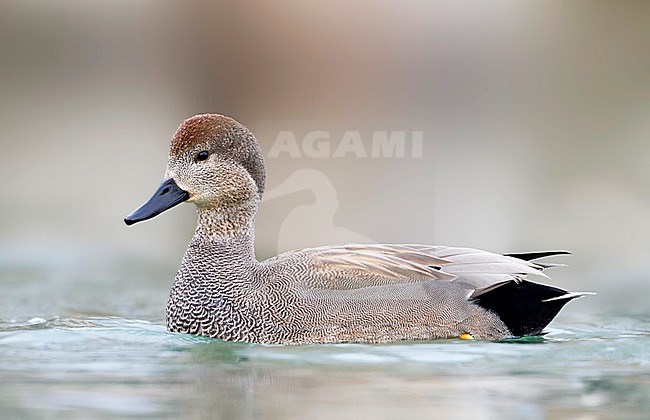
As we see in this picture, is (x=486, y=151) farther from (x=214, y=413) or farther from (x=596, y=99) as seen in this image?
(x=214, y=413)

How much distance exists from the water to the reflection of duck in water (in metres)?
2.57

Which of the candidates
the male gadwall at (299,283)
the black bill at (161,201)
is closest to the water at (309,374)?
the male gadwall at (299,283)

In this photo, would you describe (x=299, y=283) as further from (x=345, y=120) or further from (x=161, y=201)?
(x=345, y=120)

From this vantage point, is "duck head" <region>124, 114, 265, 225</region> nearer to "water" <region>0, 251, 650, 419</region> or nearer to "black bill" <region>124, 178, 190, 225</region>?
"black bill" <region>124, 178, 190, 225</region>

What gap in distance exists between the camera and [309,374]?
575cm

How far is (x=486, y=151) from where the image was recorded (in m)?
11.8

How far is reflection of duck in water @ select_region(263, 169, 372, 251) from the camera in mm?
9795

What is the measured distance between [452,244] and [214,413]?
494 cm

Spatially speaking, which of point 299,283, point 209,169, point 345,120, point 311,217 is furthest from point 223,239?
point 345,120

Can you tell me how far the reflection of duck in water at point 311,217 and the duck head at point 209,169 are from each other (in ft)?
9.51

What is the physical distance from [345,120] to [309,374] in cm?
569

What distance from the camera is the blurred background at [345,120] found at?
33.1 ft

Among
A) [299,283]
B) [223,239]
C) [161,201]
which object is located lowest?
[299,283]

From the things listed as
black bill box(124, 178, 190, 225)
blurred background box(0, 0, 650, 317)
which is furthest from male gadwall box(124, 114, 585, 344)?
blurred background box(0, 0, 650, 317)
